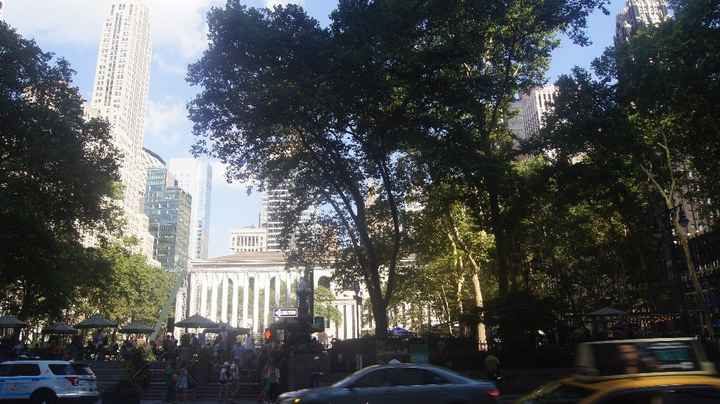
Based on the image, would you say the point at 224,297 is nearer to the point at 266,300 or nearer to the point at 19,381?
the point at 266,300

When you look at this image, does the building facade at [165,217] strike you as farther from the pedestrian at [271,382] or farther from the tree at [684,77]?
the tree at [684,77]

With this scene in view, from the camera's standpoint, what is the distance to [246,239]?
193m

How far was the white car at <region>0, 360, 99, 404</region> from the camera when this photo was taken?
1590 centimetres

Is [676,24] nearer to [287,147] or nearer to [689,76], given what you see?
[689,76]

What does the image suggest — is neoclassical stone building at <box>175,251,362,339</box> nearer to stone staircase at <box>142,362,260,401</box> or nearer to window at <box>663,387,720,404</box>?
stone staircase at <box>142,362,260,401</box>

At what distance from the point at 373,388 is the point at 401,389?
1.83 ft

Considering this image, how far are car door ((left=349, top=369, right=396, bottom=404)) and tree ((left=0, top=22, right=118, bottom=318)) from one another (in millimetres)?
20167

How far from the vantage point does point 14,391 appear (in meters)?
15.9

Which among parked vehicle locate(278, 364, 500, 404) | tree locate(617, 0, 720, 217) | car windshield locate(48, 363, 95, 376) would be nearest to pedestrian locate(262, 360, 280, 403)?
car windshield locate(48, 363, 95, 376)

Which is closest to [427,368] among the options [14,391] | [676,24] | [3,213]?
[14,391]

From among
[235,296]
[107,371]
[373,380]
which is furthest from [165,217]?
[373,380]

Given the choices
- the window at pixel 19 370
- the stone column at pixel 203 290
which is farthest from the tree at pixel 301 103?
the stone column at pixel 203 290

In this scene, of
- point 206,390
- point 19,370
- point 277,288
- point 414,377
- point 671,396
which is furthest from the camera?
point 277,288

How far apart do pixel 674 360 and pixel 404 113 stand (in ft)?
52.3
